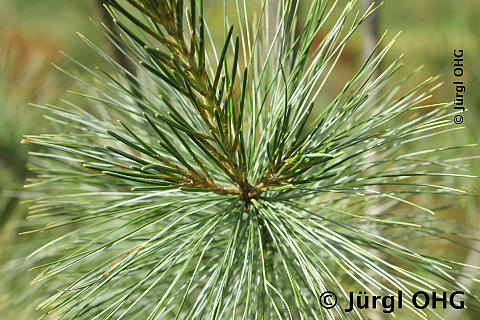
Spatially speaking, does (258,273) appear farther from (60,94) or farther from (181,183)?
(60,94)

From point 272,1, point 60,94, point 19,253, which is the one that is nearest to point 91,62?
point 60,94

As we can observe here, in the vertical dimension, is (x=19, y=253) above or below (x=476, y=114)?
below

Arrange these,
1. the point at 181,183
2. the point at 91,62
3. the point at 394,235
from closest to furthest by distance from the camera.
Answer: the point at 181,183
the point at 394,235
the point at 91,62

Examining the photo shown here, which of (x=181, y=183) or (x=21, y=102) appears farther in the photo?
(x=21, y=102)

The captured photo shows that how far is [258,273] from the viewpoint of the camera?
19.0 inches

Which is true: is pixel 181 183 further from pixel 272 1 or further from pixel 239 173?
pixel 272 1

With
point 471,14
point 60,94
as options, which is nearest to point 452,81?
point 471,14

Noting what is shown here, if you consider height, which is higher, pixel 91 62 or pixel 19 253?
pixel 91 62

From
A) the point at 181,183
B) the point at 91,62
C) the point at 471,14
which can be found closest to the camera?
the point at 181,183

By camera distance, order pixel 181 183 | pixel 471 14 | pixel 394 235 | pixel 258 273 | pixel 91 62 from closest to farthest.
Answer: pixel 181 183, pixel 258 273, pixel 394 235, pixel 471 14, pixel 91 62

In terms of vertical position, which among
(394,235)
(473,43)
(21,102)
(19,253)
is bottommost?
(19,253)

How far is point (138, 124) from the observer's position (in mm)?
518

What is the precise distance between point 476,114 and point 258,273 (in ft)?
2.04

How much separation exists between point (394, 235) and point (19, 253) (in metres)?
0.66
